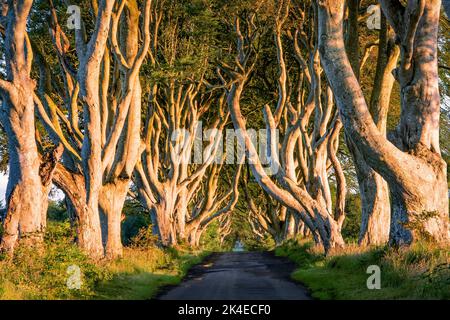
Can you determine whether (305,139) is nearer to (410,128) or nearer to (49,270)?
(410,128)

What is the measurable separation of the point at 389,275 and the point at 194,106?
2188 centimetres

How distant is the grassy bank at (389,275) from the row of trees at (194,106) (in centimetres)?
82

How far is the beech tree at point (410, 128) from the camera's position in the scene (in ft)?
42.4

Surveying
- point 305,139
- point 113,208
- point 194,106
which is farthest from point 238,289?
point 194,106

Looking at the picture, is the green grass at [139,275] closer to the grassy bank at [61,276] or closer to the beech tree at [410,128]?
the grassy bank at [61,276]

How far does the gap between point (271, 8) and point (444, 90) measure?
857 centimetres

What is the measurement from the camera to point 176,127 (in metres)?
29.5

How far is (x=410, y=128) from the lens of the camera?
13688 mm

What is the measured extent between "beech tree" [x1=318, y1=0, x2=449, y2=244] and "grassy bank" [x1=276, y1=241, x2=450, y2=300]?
30.6 inches

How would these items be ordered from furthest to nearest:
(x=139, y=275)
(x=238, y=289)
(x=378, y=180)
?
(x=378, y=180) → (x=139, y=275) → (x=238, y=289)

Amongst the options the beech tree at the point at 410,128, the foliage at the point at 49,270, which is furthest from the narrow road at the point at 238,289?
the beech tree at the point at 410,128

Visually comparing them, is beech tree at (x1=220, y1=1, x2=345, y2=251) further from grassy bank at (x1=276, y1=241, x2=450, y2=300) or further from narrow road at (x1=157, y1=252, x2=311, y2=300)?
grassy bank at (x1=276, y1=241, x2=450, y2=300)

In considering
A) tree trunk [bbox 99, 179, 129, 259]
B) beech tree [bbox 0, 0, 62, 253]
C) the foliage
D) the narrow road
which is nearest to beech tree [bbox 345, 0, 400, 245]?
the narrow road

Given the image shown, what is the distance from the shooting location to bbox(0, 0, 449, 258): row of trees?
13352mm
